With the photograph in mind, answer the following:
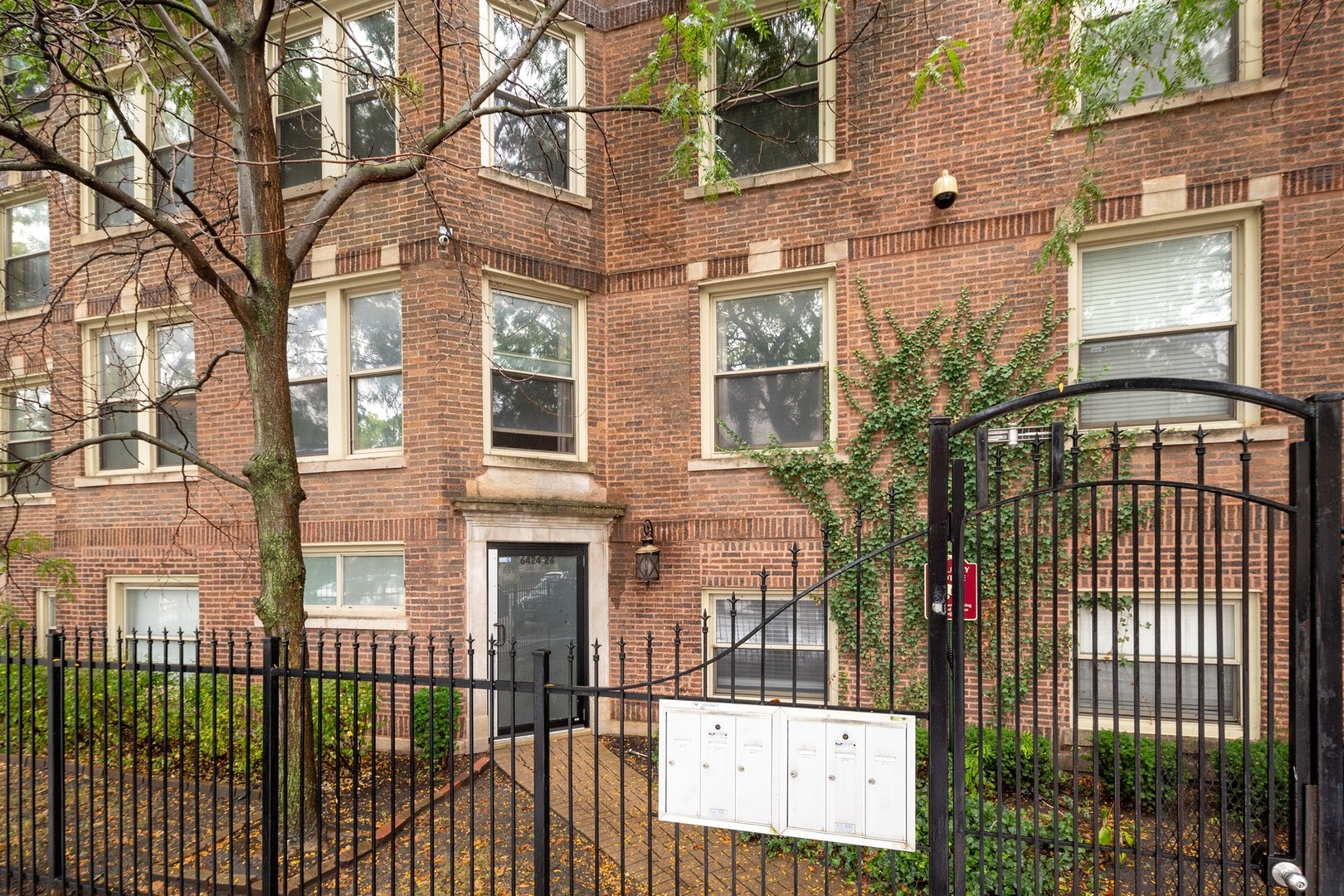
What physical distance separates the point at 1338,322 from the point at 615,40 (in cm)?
795

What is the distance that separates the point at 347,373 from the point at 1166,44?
8.71m

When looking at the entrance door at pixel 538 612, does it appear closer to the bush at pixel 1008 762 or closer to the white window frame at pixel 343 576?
the white window frame at pixel 343 576

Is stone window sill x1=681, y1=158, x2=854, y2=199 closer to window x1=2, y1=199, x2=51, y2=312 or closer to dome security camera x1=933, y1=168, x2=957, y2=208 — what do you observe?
dome security camera x1=933, y1=168, x2=957, y2=208

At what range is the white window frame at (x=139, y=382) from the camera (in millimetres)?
10078

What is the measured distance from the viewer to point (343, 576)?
28.7 ft

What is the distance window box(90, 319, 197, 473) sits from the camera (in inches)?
398

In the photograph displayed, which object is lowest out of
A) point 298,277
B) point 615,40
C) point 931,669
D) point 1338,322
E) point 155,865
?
point 155,865

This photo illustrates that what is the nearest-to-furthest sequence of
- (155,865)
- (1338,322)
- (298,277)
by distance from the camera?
(155,865)
(1338,322)
(298,277)

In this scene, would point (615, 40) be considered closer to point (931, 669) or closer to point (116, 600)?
point (931, 669)

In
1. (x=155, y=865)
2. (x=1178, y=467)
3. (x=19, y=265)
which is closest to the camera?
(x=155, y=865)

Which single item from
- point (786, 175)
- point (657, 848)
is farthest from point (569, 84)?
point (657, 848)

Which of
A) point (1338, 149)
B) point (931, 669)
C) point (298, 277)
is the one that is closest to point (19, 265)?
point (298, 277)

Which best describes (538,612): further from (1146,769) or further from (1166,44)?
(1166,44)

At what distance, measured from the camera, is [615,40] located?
9461mm
